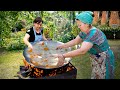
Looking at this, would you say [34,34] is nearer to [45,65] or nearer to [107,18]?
[45,65]

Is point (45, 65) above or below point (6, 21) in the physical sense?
below

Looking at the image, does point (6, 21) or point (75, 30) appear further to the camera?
point (6, 21)

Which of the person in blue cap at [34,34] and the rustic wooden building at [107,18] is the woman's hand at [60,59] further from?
the rustic wooden building at [107,18]

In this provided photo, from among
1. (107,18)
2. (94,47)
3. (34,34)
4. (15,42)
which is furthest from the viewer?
(107,18)

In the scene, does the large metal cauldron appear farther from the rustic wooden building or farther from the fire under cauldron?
the rustic wooden building

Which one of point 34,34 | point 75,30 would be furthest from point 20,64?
point 75,30

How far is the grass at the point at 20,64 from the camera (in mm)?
3277

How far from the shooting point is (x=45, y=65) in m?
3.14

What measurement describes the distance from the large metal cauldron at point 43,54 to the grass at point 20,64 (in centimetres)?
16

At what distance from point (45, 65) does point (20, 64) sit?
0.40 meters

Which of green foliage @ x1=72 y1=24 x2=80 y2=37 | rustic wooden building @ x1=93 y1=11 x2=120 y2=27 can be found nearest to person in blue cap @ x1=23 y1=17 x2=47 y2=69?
green foliage @ x1=72 y1=24 x2=80 y2=37

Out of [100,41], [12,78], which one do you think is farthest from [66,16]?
[12,78]
